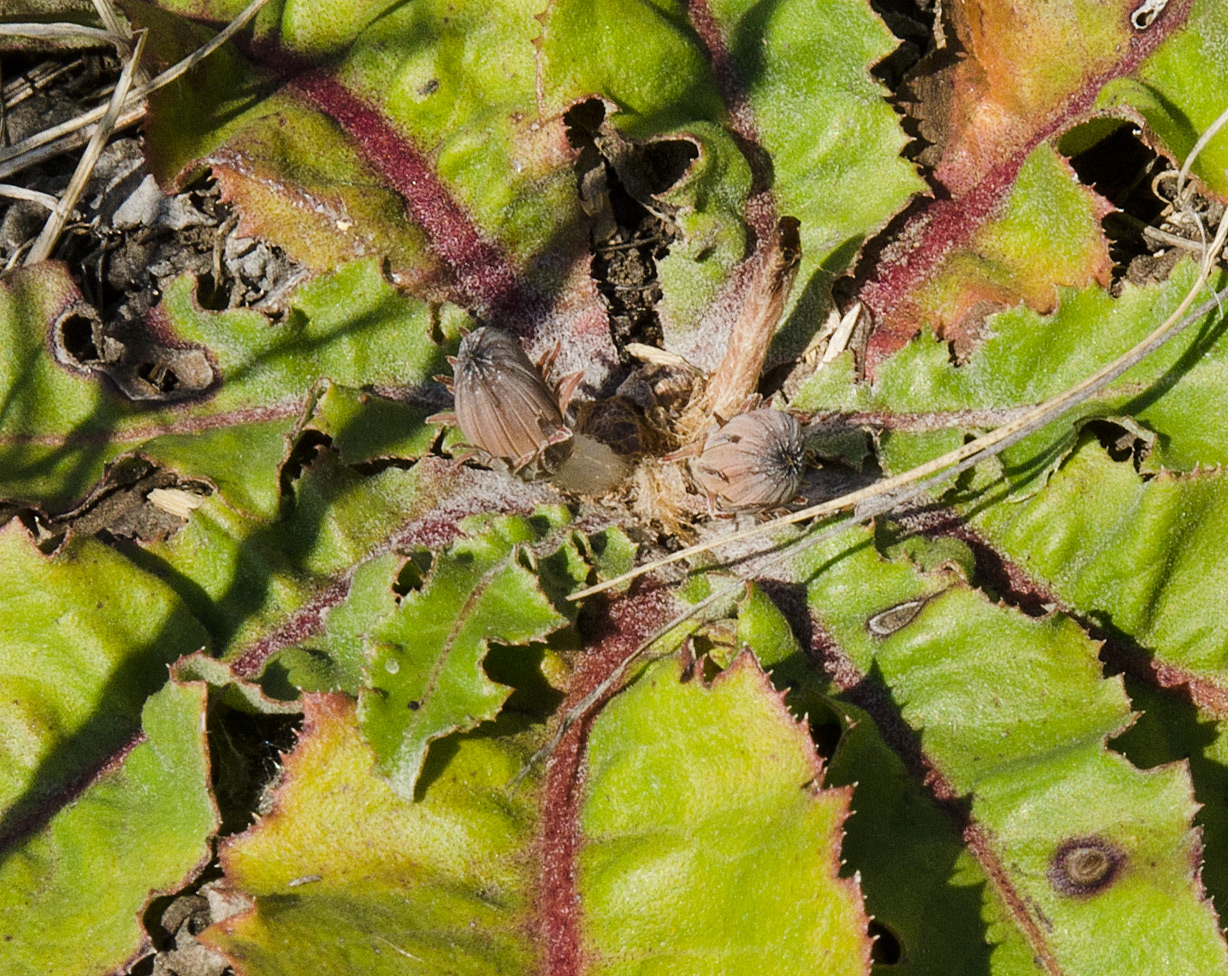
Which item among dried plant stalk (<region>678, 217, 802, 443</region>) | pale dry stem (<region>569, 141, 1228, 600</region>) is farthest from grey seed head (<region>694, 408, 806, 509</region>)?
dried plant stalk (<region>678, 217, 802, 443</region>)

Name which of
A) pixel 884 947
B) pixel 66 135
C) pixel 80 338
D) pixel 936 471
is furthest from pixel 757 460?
pixel 66 135

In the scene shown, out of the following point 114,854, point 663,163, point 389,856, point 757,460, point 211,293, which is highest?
point 663,163

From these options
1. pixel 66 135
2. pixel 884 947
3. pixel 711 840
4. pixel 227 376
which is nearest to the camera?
pixel 711 840

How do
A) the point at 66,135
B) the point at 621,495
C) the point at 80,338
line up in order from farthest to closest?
the point at 66,135, the point at 80,338, the point at 621,495

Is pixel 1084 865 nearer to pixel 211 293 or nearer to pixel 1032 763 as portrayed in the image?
pixel 1032 763

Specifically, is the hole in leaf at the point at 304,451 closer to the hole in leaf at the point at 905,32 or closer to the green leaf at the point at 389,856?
the green leaf at the point at 389,856

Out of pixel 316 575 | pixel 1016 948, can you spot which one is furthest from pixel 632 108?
pixel 1016 948

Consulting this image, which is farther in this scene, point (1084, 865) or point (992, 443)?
point (992, 443)

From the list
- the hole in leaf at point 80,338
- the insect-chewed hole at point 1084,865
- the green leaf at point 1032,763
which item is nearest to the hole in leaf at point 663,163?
the green leaf at point 1032,763
